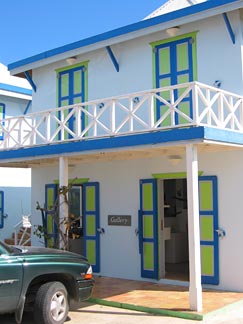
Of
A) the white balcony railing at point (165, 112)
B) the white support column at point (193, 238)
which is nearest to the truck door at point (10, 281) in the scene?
the white support column at point (193, 238)

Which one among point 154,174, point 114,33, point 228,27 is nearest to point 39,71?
point 114,33

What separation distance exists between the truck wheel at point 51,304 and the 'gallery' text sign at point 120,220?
425 centimetres

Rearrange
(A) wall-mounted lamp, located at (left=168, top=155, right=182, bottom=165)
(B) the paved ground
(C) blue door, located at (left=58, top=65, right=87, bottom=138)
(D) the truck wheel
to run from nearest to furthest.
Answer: (D) the truck wheel, (B) the paved ground, (A) wall-mounted lamp, located at (left=168, top=155, right=182, bottom=165), (C) blue door, located at (left=58, top=65, right=87, bottom=138)

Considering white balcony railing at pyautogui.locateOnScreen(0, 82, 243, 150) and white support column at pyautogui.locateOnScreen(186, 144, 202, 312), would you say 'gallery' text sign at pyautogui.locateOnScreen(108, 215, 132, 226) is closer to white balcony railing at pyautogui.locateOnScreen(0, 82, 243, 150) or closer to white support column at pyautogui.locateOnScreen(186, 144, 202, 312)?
white balcony railing at pyautogui.locateOnScreen(0, 82, 243, 150)

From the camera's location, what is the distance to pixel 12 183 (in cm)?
1741

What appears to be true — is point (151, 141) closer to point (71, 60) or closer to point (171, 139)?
point (171, 139)

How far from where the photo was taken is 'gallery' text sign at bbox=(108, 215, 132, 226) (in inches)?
456

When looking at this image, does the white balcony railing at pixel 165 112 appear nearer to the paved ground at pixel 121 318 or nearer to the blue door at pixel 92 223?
the blue door at pixel 92 223

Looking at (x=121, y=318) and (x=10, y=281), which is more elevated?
(x=10, y=281)

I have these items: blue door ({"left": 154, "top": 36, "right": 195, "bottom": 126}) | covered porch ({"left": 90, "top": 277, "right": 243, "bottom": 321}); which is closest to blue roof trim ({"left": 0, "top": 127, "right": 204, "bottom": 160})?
blue door ({"left": 154, "top": 36, "right": 195, "bottom": 126})

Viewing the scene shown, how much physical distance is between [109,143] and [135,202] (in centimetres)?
258

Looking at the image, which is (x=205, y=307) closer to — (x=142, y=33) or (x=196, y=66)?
(x=196, y=66)

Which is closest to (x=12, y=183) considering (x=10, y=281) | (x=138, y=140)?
(x=138, y=140)

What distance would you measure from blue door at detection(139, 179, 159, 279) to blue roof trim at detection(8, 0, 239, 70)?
3.56 meters
